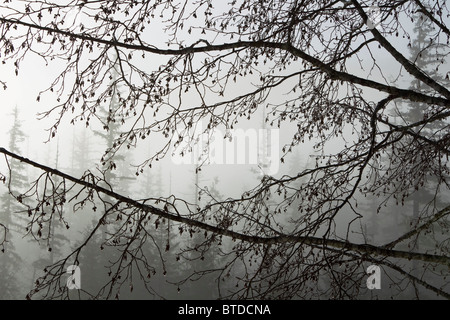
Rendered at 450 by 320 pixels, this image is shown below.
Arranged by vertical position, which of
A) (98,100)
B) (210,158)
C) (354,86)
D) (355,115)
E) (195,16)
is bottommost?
(210,158)

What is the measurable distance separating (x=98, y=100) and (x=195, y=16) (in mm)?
1392

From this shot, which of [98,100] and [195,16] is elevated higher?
[195,16]

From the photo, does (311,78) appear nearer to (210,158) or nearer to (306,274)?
(210,158)

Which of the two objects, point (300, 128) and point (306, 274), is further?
point (300, 128)

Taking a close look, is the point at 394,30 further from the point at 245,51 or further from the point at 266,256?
the point at 266,256

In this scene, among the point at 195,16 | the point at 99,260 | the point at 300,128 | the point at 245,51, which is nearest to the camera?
the point at 195,16

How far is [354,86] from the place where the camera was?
4617 millimetres

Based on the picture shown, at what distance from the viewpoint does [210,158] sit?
4441 millimetres

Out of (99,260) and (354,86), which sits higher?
(354,86)

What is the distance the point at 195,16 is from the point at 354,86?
7.58ft
